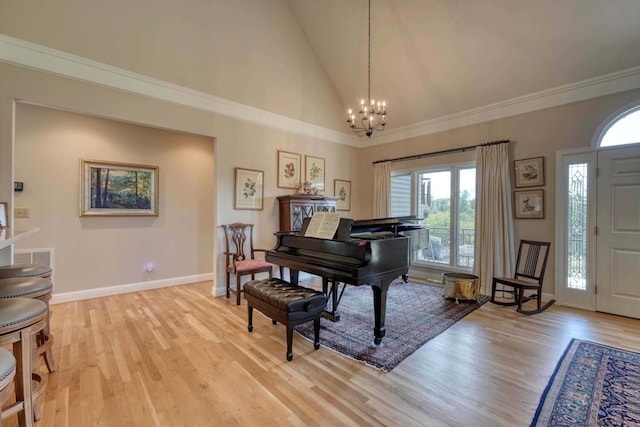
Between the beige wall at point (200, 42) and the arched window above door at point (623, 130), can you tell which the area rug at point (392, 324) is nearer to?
the arched window above door at point (623, 130)

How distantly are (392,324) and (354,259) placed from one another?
114 centimetres

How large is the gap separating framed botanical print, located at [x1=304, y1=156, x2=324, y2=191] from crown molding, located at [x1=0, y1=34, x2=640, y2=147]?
494mm

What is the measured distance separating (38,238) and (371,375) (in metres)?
4.70

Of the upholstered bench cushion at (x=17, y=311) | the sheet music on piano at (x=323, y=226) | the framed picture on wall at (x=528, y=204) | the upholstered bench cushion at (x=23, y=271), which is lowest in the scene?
the upholstered bench cushion at (x=17, y=311)

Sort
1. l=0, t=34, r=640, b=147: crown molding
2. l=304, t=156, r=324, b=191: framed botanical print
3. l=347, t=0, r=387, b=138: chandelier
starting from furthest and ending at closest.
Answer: l=304, t=156, r=324, b=191: framed botanical print, l=347, t=0, r=387, b=138: chandelier, l=0, t=34, r=640, b=147: crown molding

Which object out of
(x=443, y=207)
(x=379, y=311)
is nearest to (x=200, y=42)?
(x=379, y=311)

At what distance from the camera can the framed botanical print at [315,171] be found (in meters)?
5.62

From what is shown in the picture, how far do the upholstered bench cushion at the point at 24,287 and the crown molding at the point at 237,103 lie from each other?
2515 millimetres

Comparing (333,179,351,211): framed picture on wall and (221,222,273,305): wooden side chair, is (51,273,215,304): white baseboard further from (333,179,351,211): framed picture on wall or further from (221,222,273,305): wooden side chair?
(333,179,351,211): framed picture on wall

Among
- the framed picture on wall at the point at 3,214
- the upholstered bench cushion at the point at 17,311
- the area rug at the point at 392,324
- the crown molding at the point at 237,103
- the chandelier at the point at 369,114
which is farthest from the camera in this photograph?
the chandelier at the point at 369,114

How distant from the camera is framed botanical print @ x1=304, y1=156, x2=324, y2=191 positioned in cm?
562

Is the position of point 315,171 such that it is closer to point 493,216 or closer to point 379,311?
point 493,216

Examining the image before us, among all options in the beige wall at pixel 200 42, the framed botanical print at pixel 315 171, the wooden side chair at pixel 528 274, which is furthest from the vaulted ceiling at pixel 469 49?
the wooden side chair at pixel 528 274

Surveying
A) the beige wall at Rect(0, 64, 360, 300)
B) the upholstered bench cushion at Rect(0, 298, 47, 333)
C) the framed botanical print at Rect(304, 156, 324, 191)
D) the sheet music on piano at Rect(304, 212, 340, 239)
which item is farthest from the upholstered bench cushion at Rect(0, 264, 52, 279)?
the framed botanical print at Rect(304, 156, 324, 191)
